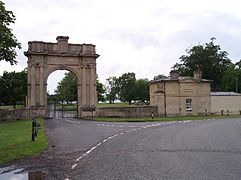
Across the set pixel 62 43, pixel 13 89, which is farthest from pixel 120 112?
pixel 13 89

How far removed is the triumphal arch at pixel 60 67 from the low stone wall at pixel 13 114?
105 cm

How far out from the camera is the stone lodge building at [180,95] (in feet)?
162

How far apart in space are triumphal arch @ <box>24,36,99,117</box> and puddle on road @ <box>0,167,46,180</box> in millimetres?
33591

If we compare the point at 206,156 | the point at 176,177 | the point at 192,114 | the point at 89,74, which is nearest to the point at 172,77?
the point at 192,114

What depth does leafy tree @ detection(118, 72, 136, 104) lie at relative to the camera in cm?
10822

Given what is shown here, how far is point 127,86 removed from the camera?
110500 mm

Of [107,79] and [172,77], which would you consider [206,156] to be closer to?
[172,77]

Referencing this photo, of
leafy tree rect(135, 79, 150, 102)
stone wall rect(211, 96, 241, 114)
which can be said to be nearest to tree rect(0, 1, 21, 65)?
stone wall rect(211, 96, 241, 114)

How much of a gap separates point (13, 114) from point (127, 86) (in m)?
71.7

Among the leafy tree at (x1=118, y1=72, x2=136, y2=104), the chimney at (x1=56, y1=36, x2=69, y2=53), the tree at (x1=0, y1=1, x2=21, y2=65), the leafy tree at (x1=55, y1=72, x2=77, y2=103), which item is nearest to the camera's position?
the tree at (x1=0, y1=1, x2=21, y2=65)

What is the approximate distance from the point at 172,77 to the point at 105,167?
141 ft

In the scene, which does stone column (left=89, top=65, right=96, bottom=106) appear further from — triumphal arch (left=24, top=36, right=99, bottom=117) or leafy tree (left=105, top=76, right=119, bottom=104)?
leafy tree (left=105, top=76, right=119, bottom=104)

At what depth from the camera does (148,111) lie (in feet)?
154

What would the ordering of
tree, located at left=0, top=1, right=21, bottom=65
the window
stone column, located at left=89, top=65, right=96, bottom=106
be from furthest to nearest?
1. the window
2. stone column, located at left=89, top=65, right=96, bottom=106
3. tree, located at left=0, top=1, right=21, bottom=65
